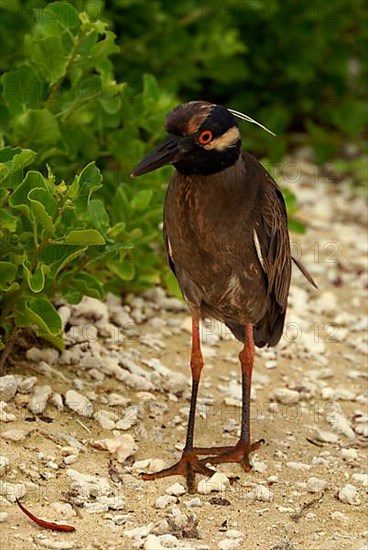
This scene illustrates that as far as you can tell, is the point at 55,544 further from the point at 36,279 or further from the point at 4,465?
the point at 36,279

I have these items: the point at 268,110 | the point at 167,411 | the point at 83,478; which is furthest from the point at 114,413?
the point at 268,110

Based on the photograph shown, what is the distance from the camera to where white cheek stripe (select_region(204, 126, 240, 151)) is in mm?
3775

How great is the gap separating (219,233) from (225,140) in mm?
350

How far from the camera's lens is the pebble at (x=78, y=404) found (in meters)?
4.25

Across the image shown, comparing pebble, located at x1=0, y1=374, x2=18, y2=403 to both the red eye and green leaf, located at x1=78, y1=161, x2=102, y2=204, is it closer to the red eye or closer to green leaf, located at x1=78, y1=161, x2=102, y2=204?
green leaf, located at x1=78, y1=161, x2=102, y2=204

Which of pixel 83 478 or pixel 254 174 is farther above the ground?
pixel 254 174

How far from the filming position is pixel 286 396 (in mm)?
4719

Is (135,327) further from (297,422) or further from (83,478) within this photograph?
(83,478)

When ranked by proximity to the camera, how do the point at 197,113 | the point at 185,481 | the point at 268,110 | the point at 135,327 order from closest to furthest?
the point at 197,113 < the point at 185,481 < the point at 135,327 < the point at 268,110

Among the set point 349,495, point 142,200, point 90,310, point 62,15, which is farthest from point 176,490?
point 62,15

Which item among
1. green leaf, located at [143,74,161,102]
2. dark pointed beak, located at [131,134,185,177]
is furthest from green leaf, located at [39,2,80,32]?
dark pointed beak, located at [131,134,185,177]

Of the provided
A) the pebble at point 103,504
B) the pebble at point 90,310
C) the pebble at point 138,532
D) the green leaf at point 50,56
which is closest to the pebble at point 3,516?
the pebble at point 103,504

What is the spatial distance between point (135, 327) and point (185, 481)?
1.27m

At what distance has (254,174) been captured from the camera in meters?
Result: 4.06
